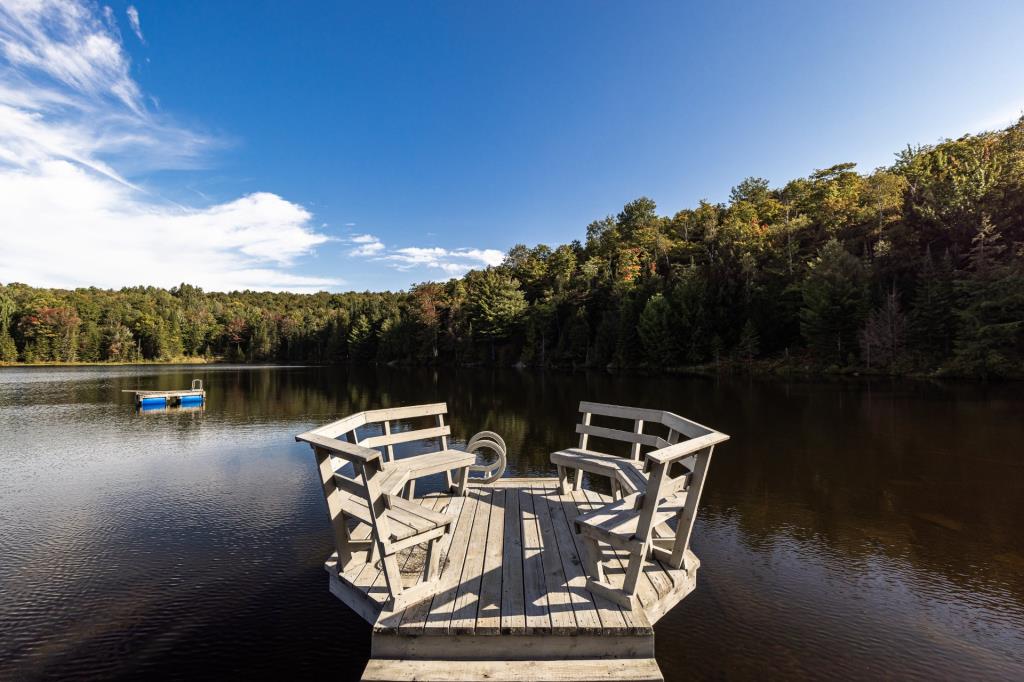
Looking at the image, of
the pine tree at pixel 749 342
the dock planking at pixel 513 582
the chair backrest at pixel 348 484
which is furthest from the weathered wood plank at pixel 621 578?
the pine tree at pixel 749 342

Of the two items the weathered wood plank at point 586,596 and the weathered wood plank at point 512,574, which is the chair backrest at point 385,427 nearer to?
the weathered wood plank at point 512,574

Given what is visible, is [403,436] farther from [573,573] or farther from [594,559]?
[594,559]

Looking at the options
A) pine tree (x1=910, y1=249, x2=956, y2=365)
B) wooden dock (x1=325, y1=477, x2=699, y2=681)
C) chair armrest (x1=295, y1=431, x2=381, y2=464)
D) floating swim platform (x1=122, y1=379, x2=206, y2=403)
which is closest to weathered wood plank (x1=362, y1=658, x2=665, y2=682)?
wooden dock (x1=325, y1=477, x2=699, y2=681)

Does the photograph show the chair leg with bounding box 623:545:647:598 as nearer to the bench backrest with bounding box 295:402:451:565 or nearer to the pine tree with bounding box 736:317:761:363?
the bench backrest with bounding box 295:402:451:565

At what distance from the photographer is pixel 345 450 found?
374 centimetres

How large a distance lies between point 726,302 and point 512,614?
51.8 metres

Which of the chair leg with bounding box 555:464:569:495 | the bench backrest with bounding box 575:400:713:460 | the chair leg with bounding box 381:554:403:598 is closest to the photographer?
the chair leg with bounding box 381:554:403:598

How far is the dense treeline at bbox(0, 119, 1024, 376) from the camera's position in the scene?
1281 inches

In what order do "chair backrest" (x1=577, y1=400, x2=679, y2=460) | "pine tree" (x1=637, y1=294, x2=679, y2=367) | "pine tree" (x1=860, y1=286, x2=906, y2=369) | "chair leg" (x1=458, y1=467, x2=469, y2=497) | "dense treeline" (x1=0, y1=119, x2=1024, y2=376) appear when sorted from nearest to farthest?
1. "chair backrest" (x1=577, y1=400, x2=679, y2=460)
2. "chair leg" (x1=458, y1=467, x2=469, y2=497)
3. "dense treeline" (x1=0, y1=119, x2=1024, y2=376)
4. "pine tree" (x1=860, y1=286, x2=906, y2=369)
5. "pine tree" (x1=637, y1=294, x2=679, y2=367)

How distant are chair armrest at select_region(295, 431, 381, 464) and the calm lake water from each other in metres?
2.20

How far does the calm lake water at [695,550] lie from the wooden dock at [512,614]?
882mm

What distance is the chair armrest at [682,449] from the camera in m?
3.64

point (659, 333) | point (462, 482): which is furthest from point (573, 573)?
point (659, 333)

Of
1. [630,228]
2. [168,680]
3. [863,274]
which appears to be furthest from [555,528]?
[630,228]
